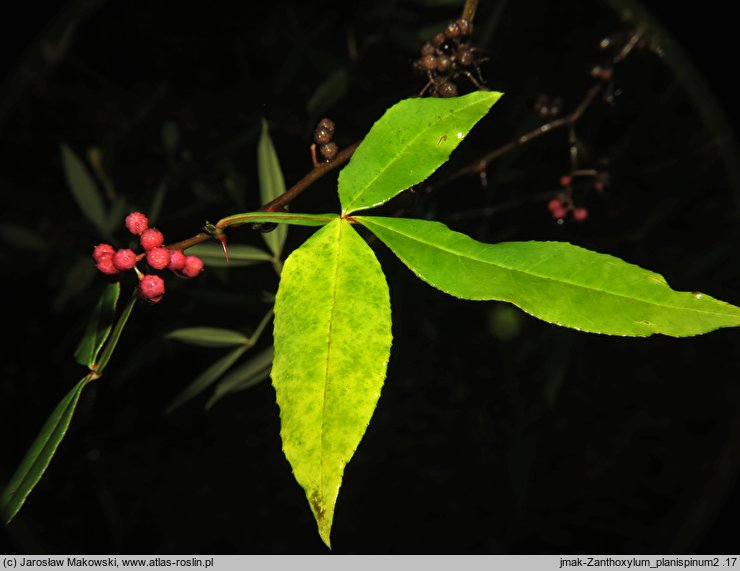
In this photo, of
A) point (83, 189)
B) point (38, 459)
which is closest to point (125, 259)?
point (38, 459)

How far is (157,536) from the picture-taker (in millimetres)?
1669

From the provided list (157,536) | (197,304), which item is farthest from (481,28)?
(157,536)

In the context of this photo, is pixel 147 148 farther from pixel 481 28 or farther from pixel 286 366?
pixel 286 366

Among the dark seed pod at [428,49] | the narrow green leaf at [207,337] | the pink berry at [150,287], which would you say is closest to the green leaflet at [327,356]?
the pink berry at [150,287]

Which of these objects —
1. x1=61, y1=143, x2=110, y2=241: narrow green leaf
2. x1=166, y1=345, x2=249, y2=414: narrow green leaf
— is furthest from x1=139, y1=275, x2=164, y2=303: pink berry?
x1=61, y1=143, x2=110, y2=241: narrow green leaf

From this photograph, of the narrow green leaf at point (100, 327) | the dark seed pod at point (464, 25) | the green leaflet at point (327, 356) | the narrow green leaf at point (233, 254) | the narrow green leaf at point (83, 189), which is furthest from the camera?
the narrow green leaf at point (83, 189)

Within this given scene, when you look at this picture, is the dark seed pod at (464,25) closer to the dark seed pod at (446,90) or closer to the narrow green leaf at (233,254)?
the dark seed pod at (446,90)

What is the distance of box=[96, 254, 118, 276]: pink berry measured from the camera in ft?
1.82

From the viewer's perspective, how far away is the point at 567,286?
41cm

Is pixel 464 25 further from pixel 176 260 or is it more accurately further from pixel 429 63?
pixel 176 260

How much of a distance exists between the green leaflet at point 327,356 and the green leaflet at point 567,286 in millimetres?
46

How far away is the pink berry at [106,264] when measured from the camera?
1.82ft

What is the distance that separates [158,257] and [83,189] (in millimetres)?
937

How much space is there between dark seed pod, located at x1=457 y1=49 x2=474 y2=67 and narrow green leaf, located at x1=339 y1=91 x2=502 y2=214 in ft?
0.75
